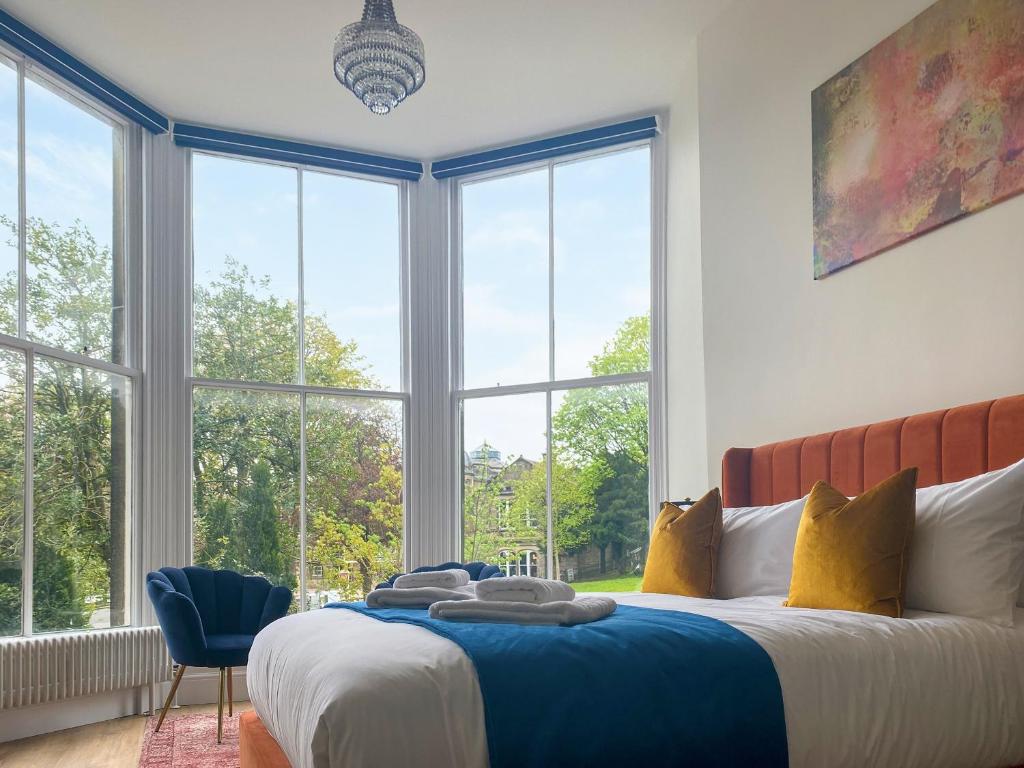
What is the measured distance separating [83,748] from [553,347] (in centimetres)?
360

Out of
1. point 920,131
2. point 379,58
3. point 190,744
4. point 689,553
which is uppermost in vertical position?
point 379,58

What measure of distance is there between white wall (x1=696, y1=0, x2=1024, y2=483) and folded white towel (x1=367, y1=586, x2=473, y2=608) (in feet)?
6.35

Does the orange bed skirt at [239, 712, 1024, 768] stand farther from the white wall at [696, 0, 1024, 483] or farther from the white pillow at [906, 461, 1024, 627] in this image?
the white wall at [696, 0, 1024, 483]

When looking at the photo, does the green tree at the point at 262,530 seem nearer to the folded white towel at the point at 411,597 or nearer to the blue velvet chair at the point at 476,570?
the blue velvet chair at the point at 476,570

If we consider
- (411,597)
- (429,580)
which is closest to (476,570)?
(429,580)

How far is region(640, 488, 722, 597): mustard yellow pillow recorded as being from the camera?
3758mm

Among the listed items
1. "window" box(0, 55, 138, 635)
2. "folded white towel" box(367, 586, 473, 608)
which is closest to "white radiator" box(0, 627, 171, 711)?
"window" box(0, 55, 138, 635)

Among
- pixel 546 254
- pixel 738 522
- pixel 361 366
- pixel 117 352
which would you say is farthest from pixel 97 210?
pixel 738 522

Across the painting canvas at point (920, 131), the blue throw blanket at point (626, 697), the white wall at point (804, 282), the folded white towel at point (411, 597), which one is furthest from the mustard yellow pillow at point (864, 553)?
the painting canvas at point (920, 131)

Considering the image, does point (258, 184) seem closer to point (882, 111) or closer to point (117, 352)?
point (117, 352)

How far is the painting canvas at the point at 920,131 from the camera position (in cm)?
332

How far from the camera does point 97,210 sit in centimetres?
579

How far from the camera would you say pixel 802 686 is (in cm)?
230

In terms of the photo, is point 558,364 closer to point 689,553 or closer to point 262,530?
point 262,530
